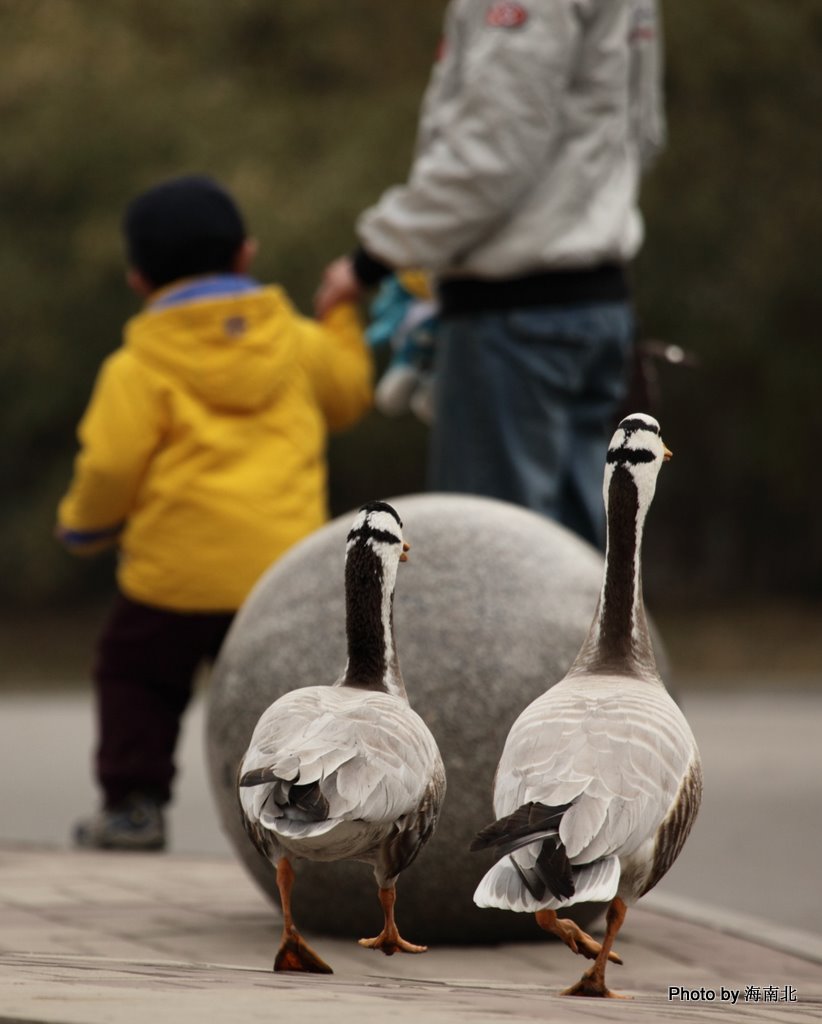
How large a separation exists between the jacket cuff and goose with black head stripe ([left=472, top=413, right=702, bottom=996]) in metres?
3.02

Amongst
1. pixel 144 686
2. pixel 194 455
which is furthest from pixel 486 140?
pixel 144 686

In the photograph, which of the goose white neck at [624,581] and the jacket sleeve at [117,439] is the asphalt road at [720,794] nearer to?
the jacket sleeve at [117,439]

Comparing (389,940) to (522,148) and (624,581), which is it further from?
(522,148)

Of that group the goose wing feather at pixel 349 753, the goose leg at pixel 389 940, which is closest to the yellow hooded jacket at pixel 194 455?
the goose leg at pixel 389 940

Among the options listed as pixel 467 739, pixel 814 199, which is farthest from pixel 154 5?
pixel 467 739

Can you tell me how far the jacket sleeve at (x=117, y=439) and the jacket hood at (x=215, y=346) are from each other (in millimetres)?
111

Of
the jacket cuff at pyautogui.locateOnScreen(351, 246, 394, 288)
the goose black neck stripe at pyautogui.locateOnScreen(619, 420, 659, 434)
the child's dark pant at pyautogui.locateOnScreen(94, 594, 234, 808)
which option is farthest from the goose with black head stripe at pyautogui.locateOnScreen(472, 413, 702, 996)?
the child's dark pant at pyautogui.locateOnScreen(94, 594, 234, 808)

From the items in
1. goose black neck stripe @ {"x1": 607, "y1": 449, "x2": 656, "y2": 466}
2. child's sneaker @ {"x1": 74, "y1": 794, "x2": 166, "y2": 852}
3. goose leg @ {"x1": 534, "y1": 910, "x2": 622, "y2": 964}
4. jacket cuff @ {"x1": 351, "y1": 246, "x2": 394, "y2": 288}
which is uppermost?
goose black neck stripe @ {"x1": 607, "y1": 449, "x2": 656, "y2": 466}

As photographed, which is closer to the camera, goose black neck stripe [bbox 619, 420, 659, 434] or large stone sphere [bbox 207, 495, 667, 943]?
goose black neck stripe [bbox 619, 420, 659, 434]

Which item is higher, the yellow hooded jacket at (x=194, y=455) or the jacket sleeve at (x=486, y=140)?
the jacket sleeve at (x=486, y=140)

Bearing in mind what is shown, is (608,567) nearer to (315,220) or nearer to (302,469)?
(302,469)

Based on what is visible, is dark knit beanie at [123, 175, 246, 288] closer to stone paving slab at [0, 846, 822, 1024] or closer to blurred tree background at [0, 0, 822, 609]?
stone paving slab at [0, 846, 822, 1024]

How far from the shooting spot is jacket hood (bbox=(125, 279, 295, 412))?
693 cm

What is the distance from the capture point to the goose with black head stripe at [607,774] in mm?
3137
